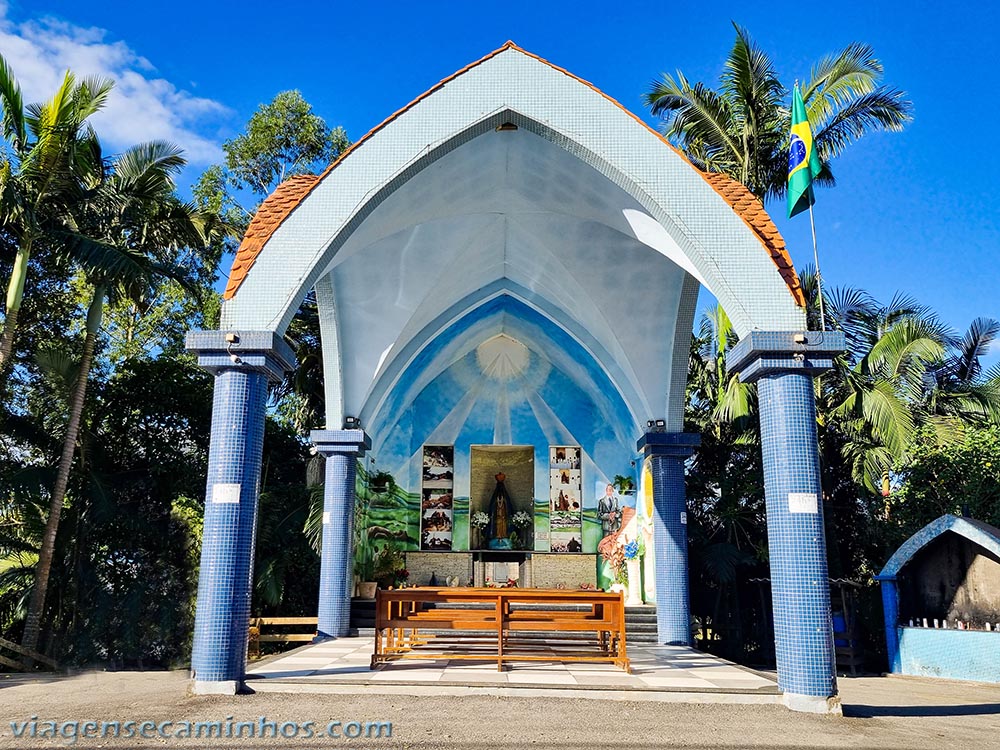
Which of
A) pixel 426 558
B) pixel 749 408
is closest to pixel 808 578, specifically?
pixel 749 408

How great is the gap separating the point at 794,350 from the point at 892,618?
6299 millimetres

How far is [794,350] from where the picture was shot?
22.9 feet

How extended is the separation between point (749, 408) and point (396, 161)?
846 centimetres

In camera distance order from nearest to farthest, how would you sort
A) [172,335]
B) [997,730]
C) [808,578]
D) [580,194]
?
[997,730] → [808,578] → [580,194] → [172,335]

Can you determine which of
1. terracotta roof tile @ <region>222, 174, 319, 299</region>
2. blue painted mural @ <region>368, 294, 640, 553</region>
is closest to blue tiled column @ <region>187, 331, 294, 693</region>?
terracotta roof tile @ <region>222, 174, 319, 299</region>

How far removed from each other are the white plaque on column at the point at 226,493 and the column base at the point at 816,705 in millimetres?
5048

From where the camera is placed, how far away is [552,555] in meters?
15.4

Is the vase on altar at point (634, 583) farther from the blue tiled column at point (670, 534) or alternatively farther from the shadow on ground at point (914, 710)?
the shadow on ground at point (914, 710)

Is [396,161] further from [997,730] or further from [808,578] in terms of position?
[997,730]

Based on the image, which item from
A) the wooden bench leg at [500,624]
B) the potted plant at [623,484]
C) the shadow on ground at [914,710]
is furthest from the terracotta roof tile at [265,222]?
the potted plant at [623,484]

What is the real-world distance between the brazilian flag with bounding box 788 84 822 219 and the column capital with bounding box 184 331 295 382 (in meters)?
→ 6.10

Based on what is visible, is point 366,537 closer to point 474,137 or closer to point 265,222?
point 265,222

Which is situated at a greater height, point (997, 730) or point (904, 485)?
point (904, 485)

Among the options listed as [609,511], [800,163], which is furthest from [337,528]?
[800,163]
